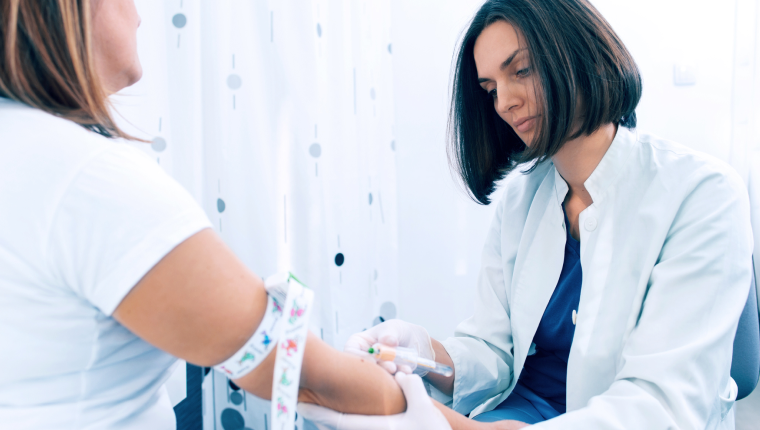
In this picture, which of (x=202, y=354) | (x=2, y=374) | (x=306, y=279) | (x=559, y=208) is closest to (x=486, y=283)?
(x=559, y=208)

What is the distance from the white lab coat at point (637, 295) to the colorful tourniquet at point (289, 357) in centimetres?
37

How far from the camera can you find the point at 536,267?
87 centimetres

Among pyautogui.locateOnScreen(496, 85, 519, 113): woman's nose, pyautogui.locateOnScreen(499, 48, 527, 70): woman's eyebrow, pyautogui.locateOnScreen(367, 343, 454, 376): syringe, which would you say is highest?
pyautogui.locateOnScreen(499, 48, 527, 70): woman's eyebrow

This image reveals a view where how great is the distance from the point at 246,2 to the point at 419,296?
1108 mm

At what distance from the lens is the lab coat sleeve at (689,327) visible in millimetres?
590

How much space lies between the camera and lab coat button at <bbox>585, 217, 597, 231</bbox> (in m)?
0.78

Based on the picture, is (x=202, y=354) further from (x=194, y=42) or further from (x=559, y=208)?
(x=194, y=42)

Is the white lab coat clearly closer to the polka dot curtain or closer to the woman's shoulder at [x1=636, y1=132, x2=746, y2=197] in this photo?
the woman's shoulder at [x1=636, y1=132, x2=746, y2=197]

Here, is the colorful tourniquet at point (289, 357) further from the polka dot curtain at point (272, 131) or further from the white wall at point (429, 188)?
the white wall at point (429, 188)

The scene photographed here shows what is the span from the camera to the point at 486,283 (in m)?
1.00

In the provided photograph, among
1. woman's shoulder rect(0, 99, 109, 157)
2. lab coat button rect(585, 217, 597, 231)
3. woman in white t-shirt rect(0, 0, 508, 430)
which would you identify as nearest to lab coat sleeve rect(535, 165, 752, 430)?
lab coat button rect(585, 217, 597, 231)

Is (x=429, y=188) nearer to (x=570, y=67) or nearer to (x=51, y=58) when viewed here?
(x=570, y=67)

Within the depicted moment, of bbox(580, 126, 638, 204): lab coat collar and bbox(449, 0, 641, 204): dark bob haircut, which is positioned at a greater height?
bbox(449, 0, 641, 204): dark bob haircut

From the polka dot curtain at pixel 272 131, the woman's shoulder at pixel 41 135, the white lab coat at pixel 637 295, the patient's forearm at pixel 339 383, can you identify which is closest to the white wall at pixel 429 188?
the polka dot curtain at pixel 272 131
